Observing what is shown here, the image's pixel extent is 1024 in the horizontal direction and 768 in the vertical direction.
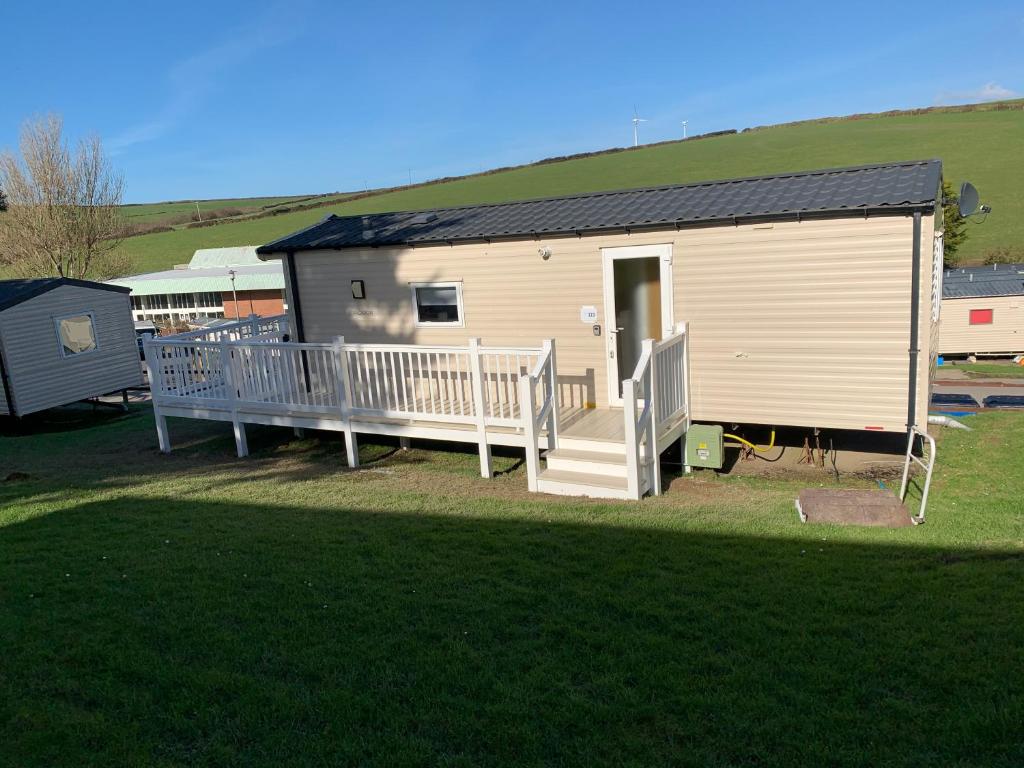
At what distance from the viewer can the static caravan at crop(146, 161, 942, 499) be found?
23.4 feet

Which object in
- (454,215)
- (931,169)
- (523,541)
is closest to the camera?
(523,541)

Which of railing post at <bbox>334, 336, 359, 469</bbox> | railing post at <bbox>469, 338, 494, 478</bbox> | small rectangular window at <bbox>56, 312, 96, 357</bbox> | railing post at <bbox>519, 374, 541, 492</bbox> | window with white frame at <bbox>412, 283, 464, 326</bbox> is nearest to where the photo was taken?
railing post at <bbox>519, 374, 541, 492</bbox>

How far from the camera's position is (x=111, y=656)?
4.03 m

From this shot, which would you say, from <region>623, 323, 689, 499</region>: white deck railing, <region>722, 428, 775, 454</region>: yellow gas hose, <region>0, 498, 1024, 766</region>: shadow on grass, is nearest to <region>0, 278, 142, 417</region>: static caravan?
<region>0, 498, 1024, 766</region>: shadow on grass

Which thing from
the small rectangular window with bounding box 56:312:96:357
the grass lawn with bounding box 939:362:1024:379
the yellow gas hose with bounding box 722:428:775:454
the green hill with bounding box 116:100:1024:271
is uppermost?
the green hill with bounding box 116:100:1024:271

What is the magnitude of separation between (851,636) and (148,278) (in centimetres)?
4593

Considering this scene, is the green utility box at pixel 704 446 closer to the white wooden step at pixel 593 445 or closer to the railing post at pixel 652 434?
the railing post at pixel 652 434

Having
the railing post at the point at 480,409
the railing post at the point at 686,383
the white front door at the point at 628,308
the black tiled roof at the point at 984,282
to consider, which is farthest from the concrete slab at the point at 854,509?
the black tiled roof at the point at 984,282

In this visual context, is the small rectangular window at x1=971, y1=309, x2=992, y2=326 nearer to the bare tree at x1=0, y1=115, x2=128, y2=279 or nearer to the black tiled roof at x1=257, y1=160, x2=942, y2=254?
the black tiled roof at x1=257, y1=160, x2=942, y2=254

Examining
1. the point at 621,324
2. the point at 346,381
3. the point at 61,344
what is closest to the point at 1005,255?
the point at 621,324

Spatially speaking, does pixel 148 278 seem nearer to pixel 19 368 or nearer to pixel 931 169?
pixel 19 368

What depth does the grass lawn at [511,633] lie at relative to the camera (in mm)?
3174

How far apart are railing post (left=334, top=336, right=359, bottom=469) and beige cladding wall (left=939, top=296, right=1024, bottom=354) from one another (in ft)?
79.1

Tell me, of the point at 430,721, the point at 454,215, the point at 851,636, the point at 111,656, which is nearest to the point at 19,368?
the point at 454,215
